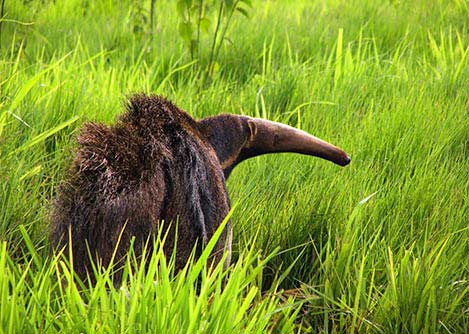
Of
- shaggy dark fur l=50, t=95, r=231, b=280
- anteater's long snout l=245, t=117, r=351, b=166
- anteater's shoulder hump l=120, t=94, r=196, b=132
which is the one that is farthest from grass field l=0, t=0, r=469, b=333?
anteater's shoulder hump l=120, t=94, r=196, b=132

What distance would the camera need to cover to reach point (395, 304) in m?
3.13

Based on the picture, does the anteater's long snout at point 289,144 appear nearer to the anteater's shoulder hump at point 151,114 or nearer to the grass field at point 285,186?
the grass field at point 285,186

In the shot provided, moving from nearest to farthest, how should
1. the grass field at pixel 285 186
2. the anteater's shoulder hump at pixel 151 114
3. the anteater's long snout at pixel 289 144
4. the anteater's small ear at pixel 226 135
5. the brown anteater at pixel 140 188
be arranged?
the grass field at pixel 285 186 → the brown anteater at pixel 140 188 → the anteater's shoulder hump at pixel 151 114 → the anteater's small ear at pixel 226 135 → the anteater's long snout at pixel 289 144

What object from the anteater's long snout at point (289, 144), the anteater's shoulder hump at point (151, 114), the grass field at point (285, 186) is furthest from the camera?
the anteater's long snout at point (289, 144)

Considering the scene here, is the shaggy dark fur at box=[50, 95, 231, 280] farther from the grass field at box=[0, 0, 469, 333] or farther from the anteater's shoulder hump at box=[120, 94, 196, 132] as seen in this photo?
the grass field at box=[0, 0, 469, 333]

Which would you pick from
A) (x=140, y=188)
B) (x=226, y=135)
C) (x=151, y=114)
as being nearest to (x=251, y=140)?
(x=226, y=135)

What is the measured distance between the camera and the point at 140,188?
2.83m

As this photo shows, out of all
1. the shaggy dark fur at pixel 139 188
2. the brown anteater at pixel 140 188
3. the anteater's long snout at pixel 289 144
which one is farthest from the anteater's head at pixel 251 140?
the shaggy dark fur at pixel 139 188

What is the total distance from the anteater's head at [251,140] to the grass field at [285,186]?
32 centimetres

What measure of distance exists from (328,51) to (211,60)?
124 centimetres

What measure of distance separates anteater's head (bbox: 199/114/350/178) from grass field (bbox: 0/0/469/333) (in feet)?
1.06

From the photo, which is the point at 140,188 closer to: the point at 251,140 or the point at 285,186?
the point at 251,140

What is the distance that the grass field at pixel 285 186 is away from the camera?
255 cm

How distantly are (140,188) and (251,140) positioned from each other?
822 millimetres
